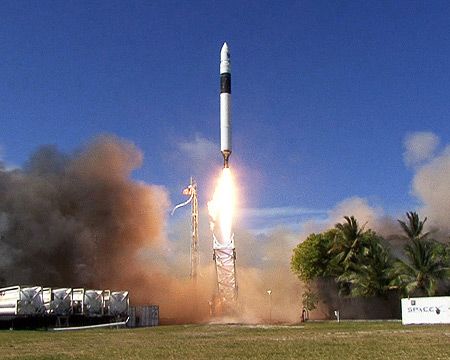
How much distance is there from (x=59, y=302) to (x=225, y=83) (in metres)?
29.0

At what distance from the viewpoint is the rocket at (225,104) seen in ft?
243

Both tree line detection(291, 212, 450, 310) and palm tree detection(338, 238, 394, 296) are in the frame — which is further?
palm tree detection(338, 238, 394, 296)

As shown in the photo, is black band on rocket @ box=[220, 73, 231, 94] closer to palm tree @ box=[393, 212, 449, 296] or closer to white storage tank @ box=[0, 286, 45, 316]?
palm tree @ box=[393, 212, 449, 296]

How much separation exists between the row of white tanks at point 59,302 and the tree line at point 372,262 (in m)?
23.6

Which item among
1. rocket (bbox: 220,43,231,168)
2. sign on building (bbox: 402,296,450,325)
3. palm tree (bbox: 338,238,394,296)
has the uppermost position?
rocket (bbox: 220,43,231,168)

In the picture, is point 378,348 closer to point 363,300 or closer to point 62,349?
point 62,349

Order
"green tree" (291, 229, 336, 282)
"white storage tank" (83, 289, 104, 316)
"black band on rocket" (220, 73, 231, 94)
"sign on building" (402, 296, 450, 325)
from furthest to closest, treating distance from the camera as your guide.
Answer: "green tree" (291, 229, 336, 282) < "black band on rocket" (220, 73, 231, 94) < "white storage tank" (83, 289, 104, 316) < "sign on building" (402, 296, 450, 325)

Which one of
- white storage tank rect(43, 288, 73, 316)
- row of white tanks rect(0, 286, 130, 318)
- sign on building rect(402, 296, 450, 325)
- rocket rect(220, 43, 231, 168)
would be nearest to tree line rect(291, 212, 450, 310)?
sign on building rect(402, 296, 450, 325)

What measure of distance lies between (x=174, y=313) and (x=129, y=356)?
6370 cm

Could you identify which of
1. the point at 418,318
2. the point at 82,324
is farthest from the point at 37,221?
the point at 418,318

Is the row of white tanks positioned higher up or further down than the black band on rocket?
further down

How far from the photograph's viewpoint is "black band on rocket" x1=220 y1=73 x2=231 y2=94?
73875mm

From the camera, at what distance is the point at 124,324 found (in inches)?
2955

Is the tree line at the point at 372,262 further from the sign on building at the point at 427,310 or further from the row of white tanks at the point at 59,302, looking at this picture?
the row of white tanks at the point at 59,302
